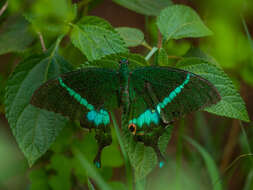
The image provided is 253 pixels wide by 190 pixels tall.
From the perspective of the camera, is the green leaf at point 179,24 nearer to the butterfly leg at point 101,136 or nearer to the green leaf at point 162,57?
the green leaf at point 162,57

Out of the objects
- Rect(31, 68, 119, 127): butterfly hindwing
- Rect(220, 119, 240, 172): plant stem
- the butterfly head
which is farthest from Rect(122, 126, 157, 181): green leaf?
Rect(220, 119, 240, 172): plant stem

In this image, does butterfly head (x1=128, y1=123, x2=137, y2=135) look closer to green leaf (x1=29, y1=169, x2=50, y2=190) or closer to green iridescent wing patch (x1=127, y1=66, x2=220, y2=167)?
green iridescent wing patch (x1=127, y1=66, x2=220, y2=167)

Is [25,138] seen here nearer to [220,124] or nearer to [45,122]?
[45,122]

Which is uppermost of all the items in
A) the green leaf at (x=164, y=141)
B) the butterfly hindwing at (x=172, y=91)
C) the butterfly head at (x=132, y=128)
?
the butterfly hindwing at (x=172, y=91)

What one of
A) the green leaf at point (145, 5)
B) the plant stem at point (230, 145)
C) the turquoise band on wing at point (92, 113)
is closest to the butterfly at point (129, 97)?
the turquoise band on wing at point (92, 113)

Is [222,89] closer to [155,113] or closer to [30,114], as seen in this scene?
[155,113]

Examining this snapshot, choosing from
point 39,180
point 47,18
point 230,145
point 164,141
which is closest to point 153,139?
point 164,141
